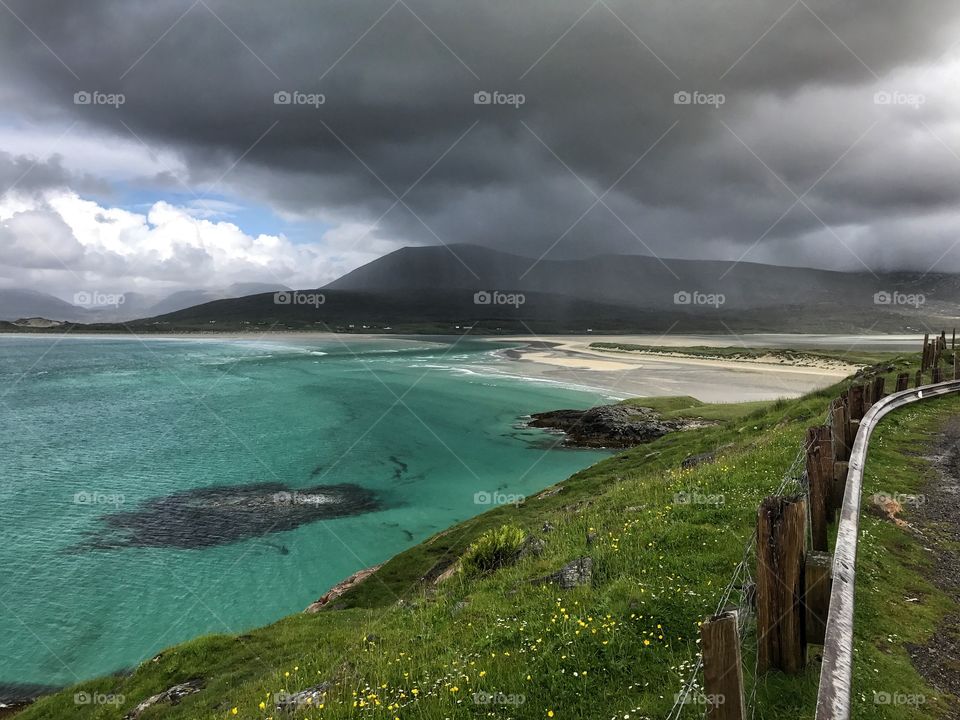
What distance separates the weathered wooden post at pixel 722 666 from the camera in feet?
11.8

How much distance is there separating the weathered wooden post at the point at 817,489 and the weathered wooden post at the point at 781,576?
9.40 ft

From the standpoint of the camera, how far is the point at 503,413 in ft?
184

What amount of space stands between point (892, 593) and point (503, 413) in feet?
161

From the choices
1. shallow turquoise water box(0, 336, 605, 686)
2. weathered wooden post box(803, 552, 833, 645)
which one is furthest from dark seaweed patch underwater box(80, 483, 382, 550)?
weathered wooden post box(803, 552, 833, 645)

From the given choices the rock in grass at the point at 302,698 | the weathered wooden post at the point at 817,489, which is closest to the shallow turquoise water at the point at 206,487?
the rock in grass at the point at 302,698

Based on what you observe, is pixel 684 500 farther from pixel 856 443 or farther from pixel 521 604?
pixel 521 604

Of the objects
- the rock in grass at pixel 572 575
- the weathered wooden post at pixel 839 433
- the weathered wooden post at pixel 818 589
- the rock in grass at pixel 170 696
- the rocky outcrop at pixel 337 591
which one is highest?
the weathered wooden post at pixel 839 433

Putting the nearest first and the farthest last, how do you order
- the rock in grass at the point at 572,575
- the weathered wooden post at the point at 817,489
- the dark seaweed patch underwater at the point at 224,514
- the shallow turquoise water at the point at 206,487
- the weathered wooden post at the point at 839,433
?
the weathered wooden post at the point at 817,489
the rock in grass at the point at 572,575
the weathered wooden post at the point at 839,433
the shallow turquoise water at the point at 206,487
the dark seaweed patch underwater at the point at 224,514

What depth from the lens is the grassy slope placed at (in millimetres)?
6566

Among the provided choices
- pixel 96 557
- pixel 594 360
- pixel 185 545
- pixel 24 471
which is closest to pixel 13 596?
pixel 96 557

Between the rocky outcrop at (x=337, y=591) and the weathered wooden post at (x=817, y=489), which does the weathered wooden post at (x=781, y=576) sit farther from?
the rocky outcrop at (x=337, y=591)

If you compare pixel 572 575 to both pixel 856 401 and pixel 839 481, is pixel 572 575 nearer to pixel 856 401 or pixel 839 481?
pixel 839 481

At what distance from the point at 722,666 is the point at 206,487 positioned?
36.7m

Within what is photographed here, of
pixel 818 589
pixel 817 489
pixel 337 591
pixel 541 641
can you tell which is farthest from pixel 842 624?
pixel 337 591
